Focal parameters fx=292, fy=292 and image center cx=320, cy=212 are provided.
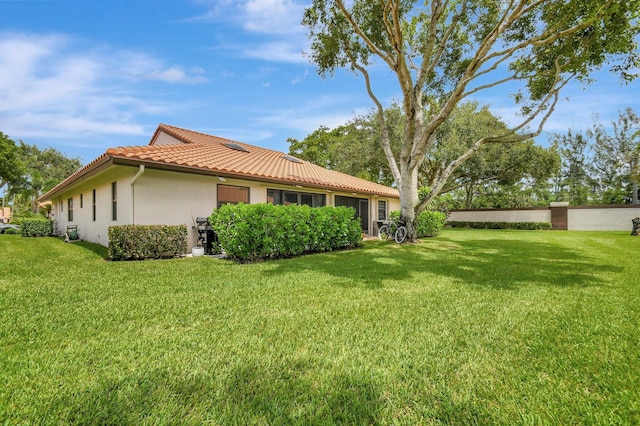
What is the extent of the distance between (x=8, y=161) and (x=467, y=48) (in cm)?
3564

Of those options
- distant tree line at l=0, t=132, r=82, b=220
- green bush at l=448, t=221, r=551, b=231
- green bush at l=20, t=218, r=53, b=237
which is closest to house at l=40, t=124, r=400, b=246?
green bush at l=20, t=218, r=53, b=237

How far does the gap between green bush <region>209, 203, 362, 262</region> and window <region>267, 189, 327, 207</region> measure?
231 centimetres

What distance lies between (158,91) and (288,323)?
45.3ft

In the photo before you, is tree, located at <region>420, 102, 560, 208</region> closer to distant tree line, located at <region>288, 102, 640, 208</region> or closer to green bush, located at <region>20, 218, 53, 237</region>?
distant tree line, located at <region>288, 102, 640, 208</region>

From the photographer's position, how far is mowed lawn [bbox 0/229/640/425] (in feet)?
5.76

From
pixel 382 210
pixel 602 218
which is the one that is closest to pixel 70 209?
pixel 382 210

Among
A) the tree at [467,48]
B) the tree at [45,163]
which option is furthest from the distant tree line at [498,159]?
the tree at [45,163]

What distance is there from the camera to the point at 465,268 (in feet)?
21.1

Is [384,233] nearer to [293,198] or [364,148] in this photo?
[293,198]

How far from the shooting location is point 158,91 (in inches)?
515

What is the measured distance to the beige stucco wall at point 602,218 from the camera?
20.5m

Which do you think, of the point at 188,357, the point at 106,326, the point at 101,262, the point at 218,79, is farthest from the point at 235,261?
the point at 218,79

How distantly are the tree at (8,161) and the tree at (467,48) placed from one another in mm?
29457

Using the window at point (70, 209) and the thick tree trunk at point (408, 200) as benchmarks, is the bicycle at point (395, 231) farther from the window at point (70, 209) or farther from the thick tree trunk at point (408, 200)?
Result: the window at point (70, 209)
